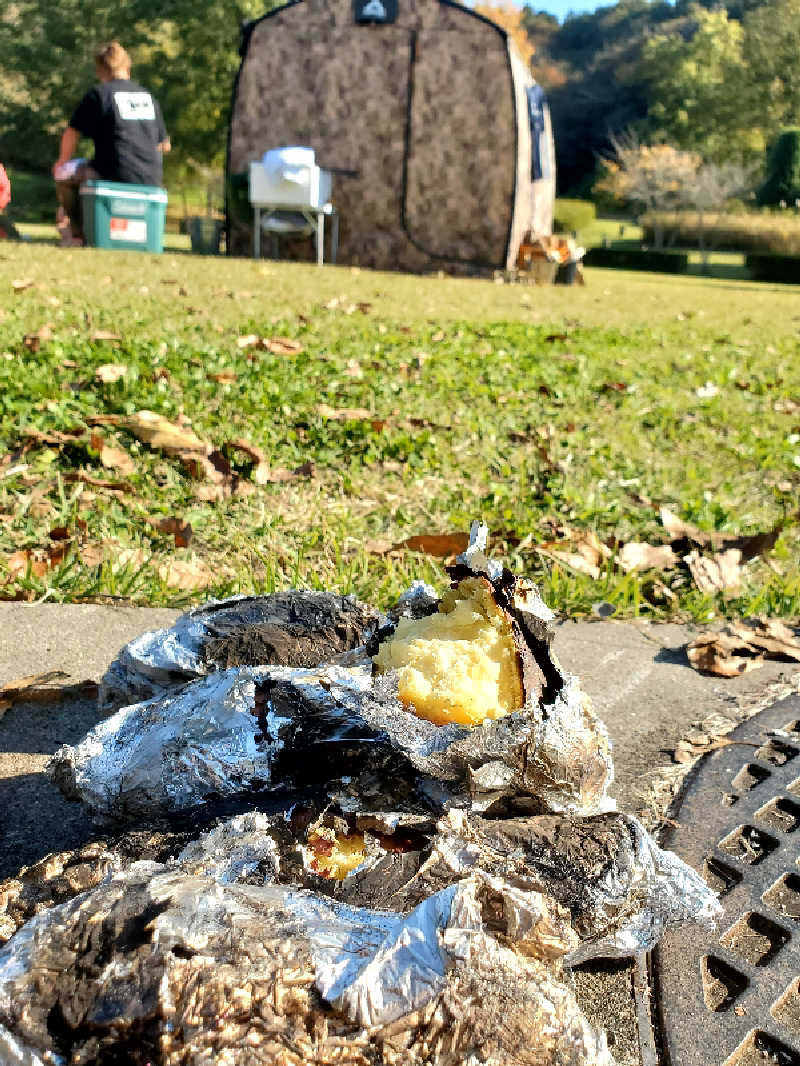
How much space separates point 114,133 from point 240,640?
33.8 feet

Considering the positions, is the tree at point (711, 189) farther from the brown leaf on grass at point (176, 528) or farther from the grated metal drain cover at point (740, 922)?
the grated metal drain cover at point (740, 922)

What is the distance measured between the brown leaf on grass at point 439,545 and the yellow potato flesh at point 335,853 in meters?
1.60

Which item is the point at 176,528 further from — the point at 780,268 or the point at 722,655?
the point at 780,268

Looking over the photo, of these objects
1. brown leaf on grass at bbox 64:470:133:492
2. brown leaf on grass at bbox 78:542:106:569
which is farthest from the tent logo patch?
brown leaf on grass at bbox 78:542:106:569

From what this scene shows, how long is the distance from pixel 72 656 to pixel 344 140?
11.7 meters

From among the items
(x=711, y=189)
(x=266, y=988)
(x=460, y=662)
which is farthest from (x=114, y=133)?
(x=711, y=189)

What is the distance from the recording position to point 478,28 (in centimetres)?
1173

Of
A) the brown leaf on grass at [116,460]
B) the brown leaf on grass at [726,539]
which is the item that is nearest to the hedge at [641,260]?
the brown leaf on grass at [726,539]

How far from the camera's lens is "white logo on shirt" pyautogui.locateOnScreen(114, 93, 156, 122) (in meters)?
10.3

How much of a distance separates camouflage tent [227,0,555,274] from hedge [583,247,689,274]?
1562 centimetres

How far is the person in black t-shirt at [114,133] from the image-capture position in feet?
33.9

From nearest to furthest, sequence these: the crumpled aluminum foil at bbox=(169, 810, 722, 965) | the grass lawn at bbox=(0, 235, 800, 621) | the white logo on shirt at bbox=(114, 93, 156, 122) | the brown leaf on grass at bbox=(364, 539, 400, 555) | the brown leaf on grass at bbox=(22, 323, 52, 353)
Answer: the crumpled aluminum foil at bbox=(169, 810, 722, 965) < the grass lawn at bbox=(0, 235, 800, 621) < the brown leaf on grass at bbox=(364, 539, 400, 555) < the brown leaf on grass at bbox=(22, 323, 52, 353) < the white logo on shirt at bbox=(114, 93, 156, 122)

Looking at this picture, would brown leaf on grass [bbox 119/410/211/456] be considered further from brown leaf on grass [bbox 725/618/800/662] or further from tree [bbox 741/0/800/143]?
tree [bbox 741/0/800/143]

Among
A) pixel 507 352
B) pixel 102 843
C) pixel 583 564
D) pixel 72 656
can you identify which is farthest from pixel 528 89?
pixel 102 843
